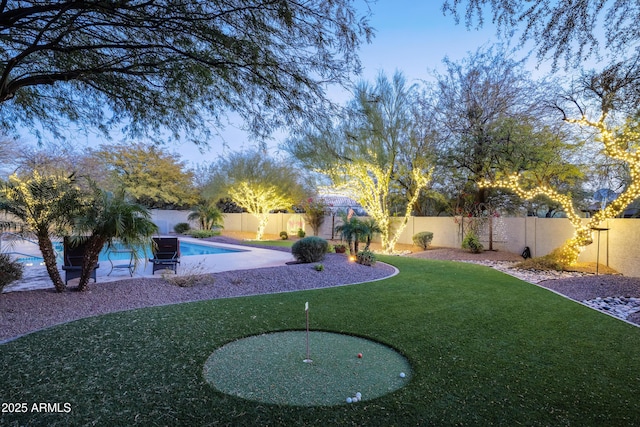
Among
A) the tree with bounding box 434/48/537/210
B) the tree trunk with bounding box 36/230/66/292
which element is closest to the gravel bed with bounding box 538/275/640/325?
the tree with bounding box 434/48/537/210

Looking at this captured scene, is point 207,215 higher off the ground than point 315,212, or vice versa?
point 315,212

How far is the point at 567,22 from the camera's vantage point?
11.2 ft

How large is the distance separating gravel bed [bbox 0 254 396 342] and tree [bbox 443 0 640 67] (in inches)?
218

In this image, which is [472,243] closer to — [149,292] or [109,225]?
[149,292]

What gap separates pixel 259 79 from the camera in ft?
13.2

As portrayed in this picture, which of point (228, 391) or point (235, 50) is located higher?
point (235, 50)

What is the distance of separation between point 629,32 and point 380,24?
243 centimetres

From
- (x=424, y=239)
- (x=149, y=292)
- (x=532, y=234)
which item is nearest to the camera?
(x=149, y=292)

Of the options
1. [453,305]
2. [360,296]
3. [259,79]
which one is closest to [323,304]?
[360,296]

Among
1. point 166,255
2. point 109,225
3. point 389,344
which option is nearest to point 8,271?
point 109,225

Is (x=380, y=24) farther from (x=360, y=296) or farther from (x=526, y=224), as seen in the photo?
(x=526, y=224)

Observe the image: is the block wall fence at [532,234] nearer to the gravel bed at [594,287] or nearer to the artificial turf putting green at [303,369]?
the gravel bed at [594,287]

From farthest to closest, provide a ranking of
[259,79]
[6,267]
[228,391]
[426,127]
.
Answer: [426,127], [6,267], [259,79], [228,391]

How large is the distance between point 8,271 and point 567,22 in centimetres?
827
